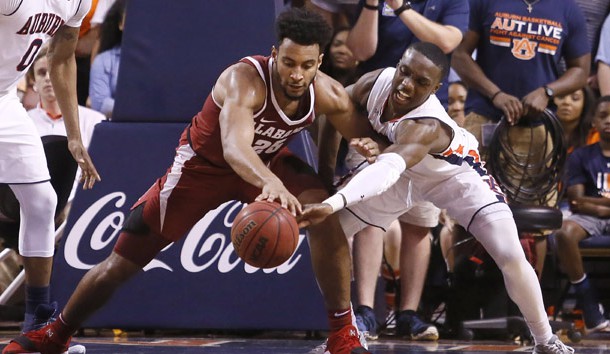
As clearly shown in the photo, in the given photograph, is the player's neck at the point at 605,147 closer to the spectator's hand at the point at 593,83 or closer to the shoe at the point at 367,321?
the spectator's hand at the point at 593,83

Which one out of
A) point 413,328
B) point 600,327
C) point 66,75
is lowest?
point 600,327

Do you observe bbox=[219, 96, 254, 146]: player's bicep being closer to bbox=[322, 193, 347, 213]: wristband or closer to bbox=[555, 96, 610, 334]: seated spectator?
bbox=[322, 193, 347, 213]: wristband

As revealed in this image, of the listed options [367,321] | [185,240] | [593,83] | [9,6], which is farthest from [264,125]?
[593,83]

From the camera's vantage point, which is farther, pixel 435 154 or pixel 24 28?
pixel 435 154

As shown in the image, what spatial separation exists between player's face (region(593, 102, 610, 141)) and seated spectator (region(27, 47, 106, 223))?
3.48 meters

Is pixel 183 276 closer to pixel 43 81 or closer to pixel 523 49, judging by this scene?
pixel 43 81

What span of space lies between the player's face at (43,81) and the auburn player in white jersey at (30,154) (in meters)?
1.74

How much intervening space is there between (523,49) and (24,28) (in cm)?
334

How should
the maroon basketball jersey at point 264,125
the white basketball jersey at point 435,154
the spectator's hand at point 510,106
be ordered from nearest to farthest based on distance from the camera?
the maroon basketball jersey at point 264,125
the white basketball jersey at point 435,154
the spectator's hand at point 510,106

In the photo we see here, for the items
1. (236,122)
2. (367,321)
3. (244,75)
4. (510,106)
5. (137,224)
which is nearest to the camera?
(236,122)

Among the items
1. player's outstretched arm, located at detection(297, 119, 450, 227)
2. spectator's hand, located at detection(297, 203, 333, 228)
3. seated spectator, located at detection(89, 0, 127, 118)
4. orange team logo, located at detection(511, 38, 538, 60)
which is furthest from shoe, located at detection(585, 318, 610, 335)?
seated spectator, located at detection(89, 0, 127, 118)

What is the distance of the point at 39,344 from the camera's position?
15.2 feet

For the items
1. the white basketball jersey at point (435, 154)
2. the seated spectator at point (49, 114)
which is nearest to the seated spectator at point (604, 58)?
the white basketball jersey at point (435, 154)

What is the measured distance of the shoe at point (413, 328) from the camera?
6.07 meters
